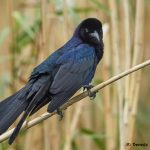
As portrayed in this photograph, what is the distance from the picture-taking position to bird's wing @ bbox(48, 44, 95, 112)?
66.1 inches

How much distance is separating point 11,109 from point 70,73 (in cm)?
29

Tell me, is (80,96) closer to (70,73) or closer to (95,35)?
(70,73)

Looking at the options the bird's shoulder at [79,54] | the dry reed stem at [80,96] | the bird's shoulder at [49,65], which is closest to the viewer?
the dry reed stem at [80,96]

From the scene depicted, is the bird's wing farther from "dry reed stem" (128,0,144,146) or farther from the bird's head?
"dry reed stem" (128,0,144,146)

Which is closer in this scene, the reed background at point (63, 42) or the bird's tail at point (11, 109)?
the bird's tail at point (11, 109)

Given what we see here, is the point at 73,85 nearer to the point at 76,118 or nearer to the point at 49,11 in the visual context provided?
the point at 76,118

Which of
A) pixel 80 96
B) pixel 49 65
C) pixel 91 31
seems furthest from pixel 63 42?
pixel 80 96

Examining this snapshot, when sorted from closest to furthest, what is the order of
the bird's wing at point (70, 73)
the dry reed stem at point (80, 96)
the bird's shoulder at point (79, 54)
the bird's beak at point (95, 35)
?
1. the dry reed stem at point (80, 96)
2. the bird's wing at point (70, 73)
3. the bird's shoulder at point (79, 54)
4. the bird's beak at point (95, 35)

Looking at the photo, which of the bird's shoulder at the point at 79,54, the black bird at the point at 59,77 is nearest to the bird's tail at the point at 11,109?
the black bird at the point at 59,77

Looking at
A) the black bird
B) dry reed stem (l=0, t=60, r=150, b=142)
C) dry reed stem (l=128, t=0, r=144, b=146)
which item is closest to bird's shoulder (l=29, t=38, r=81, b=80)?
the black bird

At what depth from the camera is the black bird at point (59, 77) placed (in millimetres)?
1659

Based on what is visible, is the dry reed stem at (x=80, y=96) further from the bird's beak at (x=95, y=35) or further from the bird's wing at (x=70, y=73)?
the bird's beak at (x=95, y=35)

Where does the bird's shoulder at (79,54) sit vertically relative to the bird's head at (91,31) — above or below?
below

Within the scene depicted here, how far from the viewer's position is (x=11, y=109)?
1689 mm
